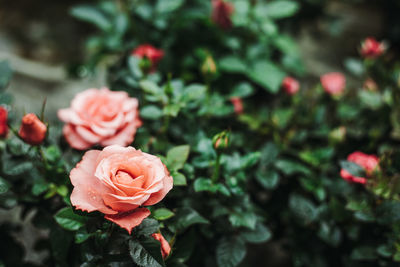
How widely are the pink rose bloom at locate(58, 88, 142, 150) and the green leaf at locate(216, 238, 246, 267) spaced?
368 mm

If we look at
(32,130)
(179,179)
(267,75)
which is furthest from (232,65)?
(32,130)

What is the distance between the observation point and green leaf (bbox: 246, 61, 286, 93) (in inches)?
51.0

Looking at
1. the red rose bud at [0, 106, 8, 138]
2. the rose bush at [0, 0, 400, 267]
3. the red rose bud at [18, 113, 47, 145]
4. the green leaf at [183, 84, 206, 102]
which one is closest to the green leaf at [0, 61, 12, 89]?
the rose bush at [0, 0, 400, 267]

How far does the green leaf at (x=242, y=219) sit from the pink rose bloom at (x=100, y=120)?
319 mm

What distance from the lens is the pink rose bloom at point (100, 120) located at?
2.59ft

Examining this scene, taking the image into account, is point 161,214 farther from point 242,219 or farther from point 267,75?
point 267,75

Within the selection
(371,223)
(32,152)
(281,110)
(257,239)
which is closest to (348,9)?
(281,110)

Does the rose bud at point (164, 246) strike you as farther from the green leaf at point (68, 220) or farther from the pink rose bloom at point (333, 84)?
the pink rose bloom at point (333, 84)

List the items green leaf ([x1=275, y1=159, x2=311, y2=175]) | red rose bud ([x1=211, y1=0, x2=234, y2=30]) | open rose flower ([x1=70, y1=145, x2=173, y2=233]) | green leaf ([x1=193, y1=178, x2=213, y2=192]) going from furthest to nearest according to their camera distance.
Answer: red rose bud ([x1=211, y1=0, x2=234, y2=30]) < green leaf ([x1=275, y1=159, x2=311, y2=175]) < green leaf ([x1=193, y1=178, x2=213, y2=192]) < open rose flower ([x1=70, y1=145, x2=173, y2=233])

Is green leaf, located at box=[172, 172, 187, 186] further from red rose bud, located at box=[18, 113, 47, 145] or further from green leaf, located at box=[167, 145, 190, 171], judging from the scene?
red rose bud, located at box=[18, 113, 47, 145]

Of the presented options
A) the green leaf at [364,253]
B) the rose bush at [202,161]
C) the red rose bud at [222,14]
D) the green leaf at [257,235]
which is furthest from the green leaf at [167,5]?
the green leaf at [364,253]

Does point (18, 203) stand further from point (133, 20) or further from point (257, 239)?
point (133, 20)

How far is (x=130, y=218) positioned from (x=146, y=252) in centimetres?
9

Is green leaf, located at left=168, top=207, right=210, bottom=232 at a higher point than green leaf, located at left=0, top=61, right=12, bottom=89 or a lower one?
lower
